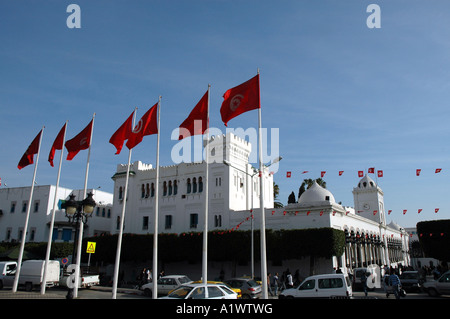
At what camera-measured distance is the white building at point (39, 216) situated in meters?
46.6

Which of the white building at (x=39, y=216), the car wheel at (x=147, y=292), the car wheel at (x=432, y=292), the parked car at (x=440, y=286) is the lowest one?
the car wheel at (x=147, y=292)

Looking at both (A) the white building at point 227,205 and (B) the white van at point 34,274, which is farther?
(A) the white building at point 227,205

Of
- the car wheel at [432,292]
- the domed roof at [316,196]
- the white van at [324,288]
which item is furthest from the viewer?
the domed roof at [316,196]

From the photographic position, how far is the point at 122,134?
2058cm

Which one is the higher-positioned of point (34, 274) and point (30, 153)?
point (30, 153)

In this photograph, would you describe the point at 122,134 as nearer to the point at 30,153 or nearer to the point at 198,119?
the point at 198,119

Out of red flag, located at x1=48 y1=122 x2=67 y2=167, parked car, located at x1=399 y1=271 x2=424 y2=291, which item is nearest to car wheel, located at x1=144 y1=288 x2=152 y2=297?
red flag, located at x1=48 y1=122 x2=67 y2=167

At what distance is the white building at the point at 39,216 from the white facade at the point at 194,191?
8014 millimetres

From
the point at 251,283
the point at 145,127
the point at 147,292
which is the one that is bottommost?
the point at 147,292

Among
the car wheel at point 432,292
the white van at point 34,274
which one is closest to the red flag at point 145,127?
the white van at point 34,274

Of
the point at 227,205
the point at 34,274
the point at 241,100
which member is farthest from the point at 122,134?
the point at 227,205

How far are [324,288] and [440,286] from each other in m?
10.5

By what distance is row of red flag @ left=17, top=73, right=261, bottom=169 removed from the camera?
51.5ft

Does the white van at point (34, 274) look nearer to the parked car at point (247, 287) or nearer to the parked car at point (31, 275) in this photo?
the parked car at point (31, 275)
